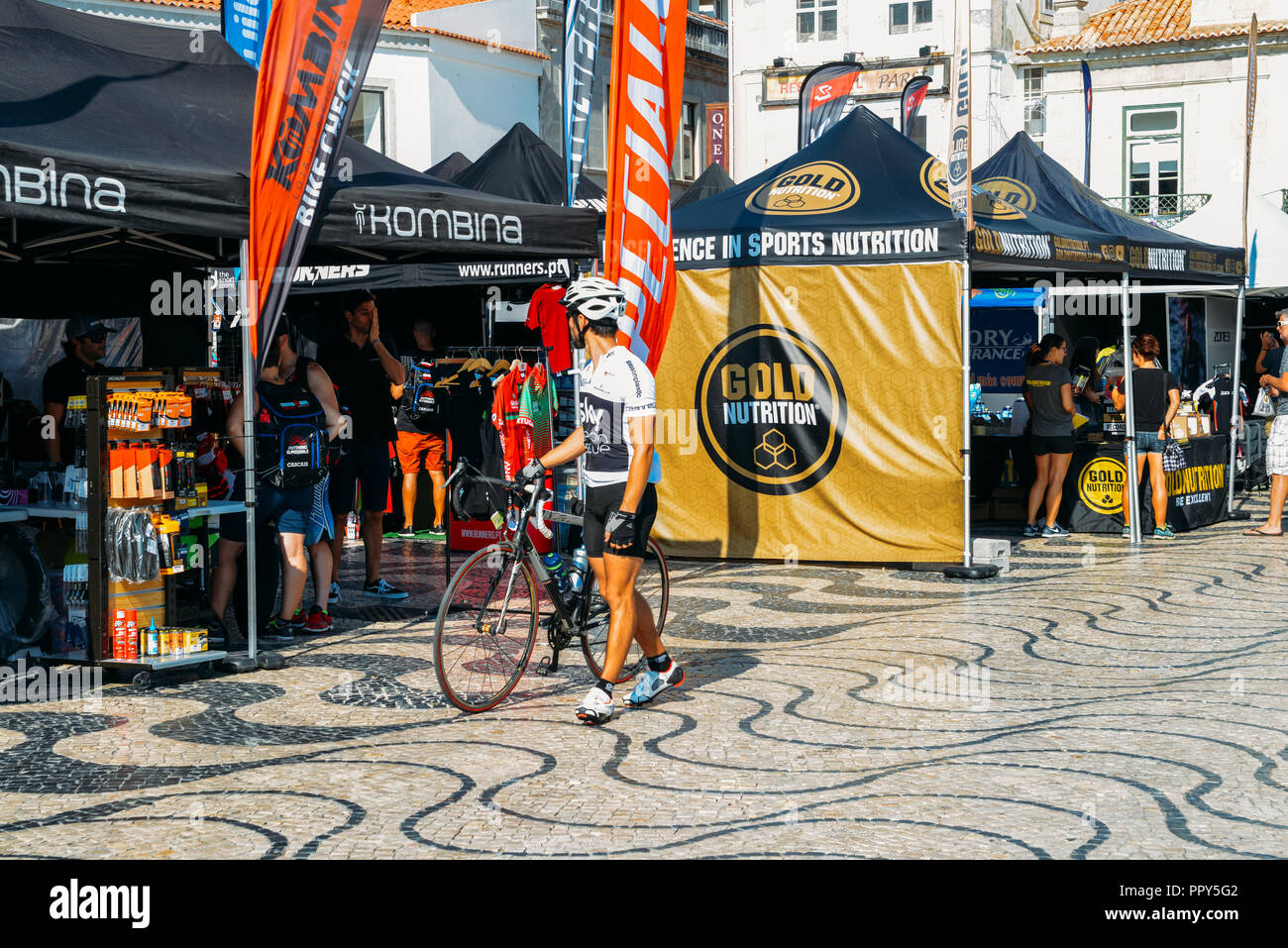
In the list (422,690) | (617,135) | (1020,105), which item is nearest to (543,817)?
(422,690)

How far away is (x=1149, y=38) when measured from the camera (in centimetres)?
3472

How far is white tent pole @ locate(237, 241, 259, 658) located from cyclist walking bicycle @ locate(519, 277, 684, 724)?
1.80m

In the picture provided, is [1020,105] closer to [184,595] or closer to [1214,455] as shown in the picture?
[1214,455]

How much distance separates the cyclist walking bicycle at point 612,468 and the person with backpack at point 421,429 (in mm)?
6952

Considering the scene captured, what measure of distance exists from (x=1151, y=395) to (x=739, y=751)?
9.00 m

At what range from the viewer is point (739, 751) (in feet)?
20.5

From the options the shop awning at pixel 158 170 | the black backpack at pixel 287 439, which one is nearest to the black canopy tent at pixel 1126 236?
the shop awning at pixel 158 170

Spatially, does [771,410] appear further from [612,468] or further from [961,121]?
[612,468]

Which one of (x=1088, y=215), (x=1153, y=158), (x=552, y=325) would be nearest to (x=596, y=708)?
(x=552, y=325)

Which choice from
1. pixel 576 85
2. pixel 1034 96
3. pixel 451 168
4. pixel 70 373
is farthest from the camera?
pixel 1034 96

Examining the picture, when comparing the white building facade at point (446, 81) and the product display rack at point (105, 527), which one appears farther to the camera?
the white building facade at point (446, 81)

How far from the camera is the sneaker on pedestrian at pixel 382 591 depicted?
10531mm

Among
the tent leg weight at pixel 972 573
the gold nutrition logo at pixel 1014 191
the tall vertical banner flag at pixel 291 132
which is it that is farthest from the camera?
the gold nutrition logo at pixel 1014 191

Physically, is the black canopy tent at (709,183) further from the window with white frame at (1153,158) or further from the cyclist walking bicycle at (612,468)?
the window with white frame at (1153,158)
